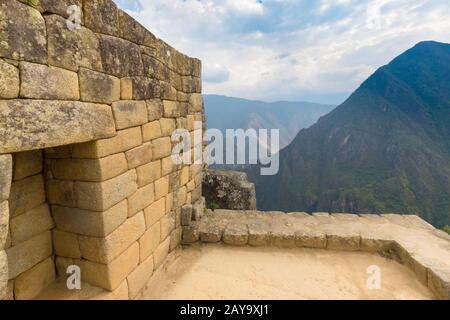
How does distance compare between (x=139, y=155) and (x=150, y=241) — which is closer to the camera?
(x=139, y=155)

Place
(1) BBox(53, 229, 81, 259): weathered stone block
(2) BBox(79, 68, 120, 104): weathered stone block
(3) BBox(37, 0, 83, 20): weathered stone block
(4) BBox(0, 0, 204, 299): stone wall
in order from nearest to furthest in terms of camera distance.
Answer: (4) BBox(0, 0, 204, 299): stone wall → (3) BBox(37, 0, 83, 20): weathered stone block → (2) BBox(79, 68, 120, 104): weathered stone block → (1) BBox(53, 229, 81, 259): weathered stone block

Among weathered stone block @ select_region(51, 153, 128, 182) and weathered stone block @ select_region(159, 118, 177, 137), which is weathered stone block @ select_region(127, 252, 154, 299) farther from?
weathered stone block @ select_region(159, 118, 177, 137)

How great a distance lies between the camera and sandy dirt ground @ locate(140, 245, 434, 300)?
2.96 m

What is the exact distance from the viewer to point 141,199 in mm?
2945

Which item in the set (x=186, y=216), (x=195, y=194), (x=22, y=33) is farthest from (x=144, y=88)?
(x=195, y=194)

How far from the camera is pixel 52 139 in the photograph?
5.96 ft

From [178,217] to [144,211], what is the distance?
1.05m

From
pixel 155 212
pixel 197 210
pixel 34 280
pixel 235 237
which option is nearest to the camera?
pixel 34 280

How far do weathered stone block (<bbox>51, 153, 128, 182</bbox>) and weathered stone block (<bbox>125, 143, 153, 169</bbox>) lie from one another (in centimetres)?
25

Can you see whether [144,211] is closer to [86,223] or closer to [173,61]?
[86,223]

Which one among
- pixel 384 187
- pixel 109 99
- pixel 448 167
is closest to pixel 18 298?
pixel 109 99

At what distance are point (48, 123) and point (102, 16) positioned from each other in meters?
1.14

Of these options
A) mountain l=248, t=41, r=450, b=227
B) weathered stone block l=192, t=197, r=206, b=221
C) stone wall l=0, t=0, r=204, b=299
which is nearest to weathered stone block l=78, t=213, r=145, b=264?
stone wall l=0, t=0, r=204, b=299

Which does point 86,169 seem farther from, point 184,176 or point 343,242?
point 343,242
